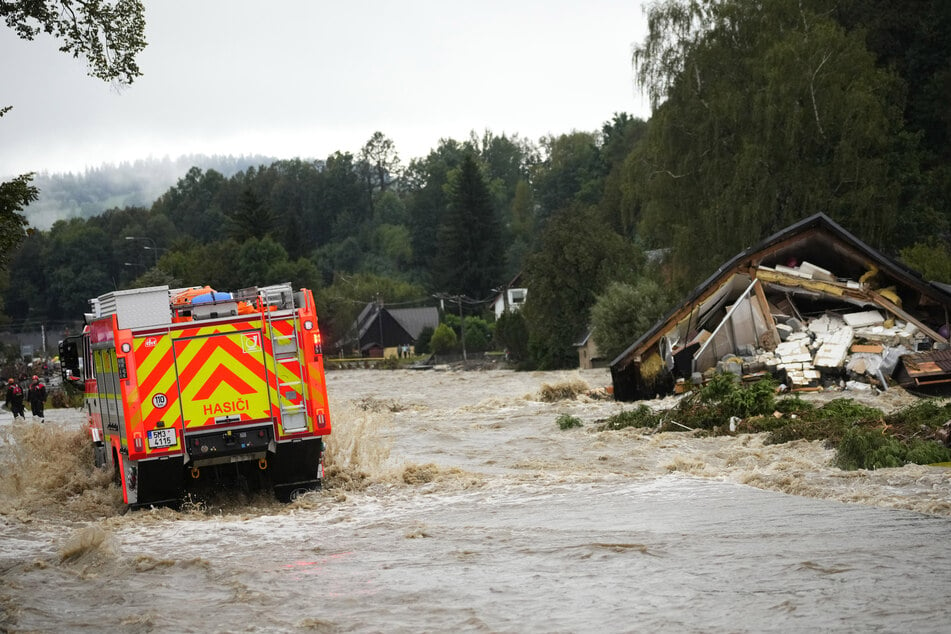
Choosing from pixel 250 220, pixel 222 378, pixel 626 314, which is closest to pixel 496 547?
pixel 222 378

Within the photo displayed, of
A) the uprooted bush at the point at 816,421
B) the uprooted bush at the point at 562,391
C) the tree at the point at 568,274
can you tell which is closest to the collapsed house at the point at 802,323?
the uprooted bush at the point at 816,421

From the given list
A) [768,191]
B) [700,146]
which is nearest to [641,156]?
[700,146]

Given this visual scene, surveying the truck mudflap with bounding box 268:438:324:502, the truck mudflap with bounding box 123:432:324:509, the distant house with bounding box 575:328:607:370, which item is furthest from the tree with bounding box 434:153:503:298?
the truck mudflap with bounding box 268:438:324:502

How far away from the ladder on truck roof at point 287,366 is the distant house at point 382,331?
95.0 m

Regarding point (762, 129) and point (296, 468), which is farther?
point (762, 129)

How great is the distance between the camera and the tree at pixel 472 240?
11225cm

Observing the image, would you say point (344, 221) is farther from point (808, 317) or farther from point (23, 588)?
point (23, 588)

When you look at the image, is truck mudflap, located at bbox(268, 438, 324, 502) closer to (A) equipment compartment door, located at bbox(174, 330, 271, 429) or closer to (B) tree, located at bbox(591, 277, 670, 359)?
(A) equipment compartment door, located at bbox(174, 330, 271, 429)

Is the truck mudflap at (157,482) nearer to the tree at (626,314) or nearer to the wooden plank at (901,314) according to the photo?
the wooden plank at (901,314)

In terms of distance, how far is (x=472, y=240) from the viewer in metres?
112

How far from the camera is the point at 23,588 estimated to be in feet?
37.4

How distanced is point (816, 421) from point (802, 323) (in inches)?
352

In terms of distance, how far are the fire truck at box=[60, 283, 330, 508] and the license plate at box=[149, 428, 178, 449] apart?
0.04 ft

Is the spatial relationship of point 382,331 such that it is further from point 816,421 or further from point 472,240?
point 816,421
